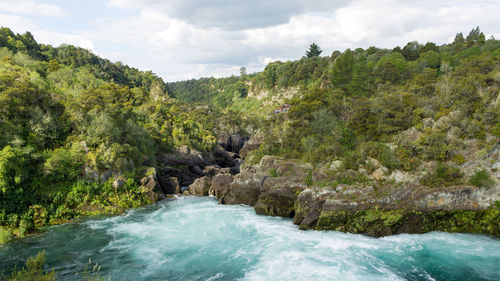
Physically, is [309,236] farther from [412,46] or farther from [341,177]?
[412,46]

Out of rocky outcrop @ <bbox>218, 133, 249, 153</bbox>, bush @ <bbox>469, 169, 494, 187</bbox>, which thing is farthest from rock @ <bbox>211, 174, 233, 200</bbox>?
rocky outcrop @ <bbox>218, 133, 249, 153</bbox>

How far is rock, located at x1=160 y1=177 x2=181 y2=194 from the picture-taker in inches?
1587

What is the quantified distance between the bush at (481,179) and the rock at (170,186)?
1376 inches

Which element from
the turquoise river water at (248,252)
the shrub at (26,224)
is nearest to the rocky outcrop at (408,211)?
the turquoise river water at (248,252)

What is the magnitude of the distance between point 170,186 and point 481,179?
36732 millimetres

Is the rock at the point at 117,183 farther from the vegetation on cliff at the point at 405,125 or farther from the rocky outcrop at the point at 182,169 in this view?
the vegetation on cliff at the point at 405,125

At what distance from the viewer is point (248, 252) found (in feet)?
69.7

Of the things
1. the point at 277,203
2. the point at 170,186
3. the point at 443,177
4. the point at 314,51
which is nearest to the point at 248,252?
the point at 277,203

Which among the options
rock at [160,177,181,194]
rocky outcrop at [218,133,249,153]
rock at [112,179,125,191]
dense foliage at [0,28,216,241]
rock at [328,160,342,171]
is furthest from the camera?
rocky outcrop at [218,133,249,153]

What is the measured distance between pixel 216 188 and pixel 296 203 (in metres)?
13.4

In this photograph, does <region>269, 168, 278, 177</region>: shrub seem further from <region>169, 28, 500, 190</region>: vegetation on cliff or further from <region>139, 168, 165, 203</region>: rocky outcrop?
<region>139, 168, 165, 203</region>: rocky outcrop

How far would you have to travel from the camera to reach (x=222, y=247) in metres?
22.4

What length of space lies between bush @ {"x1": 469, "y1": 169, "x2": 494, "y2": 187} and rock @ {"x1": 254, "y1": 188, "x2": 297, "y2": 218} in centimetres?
1591

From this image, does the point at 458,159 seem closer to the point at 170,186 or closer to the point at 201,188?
the point at 201,188
